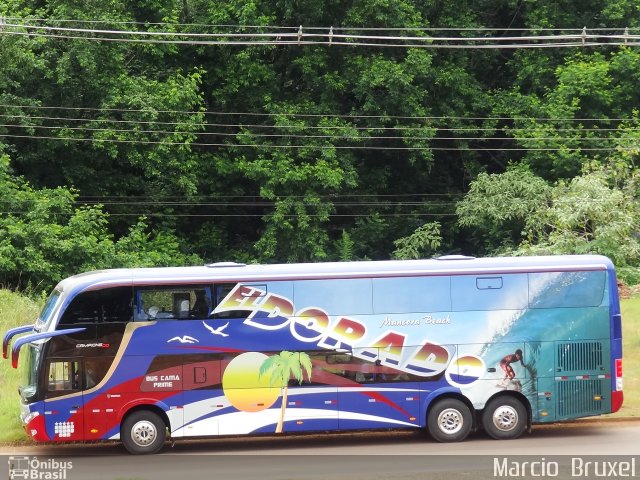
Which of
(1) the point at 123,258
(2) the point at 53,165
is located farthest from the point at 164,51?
(1) the point at 123,258

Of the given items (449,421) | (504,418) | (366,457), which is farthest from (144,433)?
(504,418)

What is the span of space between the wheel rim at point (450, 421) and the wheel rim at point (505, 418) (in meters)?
0.67

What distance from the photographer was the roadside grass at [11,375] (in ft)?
59.8

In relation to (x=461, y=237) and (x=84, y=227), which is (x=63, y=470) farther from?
(x=461, y=237)

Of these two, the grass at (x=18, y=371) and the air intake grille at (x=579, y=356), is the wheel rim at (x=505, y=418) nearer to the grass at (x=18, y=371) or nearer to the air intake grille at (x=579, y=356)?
the air intake grille at (x=579, y=356)

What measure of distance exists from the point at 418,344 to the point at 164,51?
2565 cm

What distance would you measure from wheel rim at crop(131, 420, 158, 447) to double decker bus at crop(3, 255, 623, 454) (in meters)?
0.04

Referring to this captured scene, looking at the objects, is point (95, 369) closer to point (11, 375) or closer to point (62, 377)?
point (62, 377)

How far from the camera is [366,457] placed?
1616 centimetres

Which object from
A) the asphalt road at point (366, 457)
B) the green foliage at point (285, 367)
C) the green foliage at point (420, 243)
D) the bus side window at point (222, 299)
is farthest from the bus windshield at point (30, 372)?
the green foliage at point (420, 243)

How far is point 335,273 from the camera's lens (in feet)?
56.7

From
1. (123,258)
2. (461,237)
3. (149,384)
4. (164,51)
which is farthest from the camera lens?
(461,237)

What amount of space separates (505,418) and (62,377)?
8.10 m

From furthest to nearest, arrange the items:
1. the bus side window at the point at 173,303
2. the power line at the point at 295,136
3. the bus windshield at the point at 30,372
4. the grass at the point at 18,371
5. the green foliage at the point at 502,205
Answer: the green foliage at the point at 502,205, the power line at the point at 295,136, the grass at the point at 18,371, the bus side window at the point at 173,303, the bus windshield at the point at 30,372
